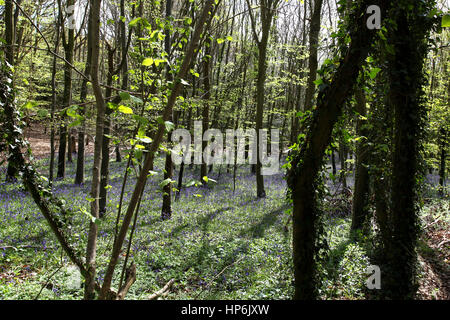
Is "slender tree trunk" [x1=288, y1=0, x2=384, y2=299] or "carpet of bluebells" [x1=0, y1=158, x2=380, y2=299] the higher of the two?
"slender tree trunk" [x1=288, y1=0, x2=384, y2=299]

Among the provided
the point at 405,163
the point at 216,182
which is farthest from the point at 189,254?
the point at 405,163

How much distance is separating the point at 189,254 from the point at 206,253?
19.0 inches

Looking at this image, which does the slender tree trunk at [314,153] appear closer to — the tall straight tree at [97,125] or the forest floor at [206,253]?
the forest floor at [206,253]

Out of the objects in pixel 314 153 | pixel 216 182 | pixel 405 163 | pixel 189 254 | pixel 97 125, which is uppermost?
pixel 97 125

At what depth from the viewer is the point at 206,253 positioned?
25.1 ft

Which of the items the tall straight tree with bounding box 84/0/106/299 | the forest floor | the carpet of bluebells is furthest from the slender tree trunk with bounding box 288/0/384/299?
the tall straight tree with bounding box 84/0/106/299

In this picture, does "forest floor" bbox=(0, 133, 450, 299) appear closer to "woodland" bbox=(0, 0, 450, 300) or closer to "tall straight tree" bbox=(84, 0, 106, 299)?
"woodland" bbox=(0, 0, 450, 300)

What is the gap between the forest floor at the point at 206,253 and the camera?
17.6 feet

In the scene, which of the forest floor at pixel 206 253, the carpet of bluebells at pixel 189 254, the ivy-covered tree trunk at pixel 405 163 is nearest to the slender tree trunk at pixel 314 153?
the carpet of bluebells at pixel 189 254

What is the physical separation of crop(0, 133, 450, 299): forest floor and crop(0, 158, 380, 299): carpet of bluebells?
2 centimetres

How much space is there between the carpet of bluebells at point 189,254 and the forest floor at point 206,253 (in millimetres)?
23

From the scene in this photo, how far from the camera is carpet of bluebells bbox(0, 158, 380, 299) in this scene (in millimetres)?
5367

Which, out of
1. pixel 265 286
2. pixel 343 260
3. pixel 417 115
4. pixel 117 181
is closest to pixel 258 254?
pixel 265 286

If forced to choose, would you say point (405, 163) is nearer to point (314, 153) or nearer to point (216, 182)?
point (314, 153)
